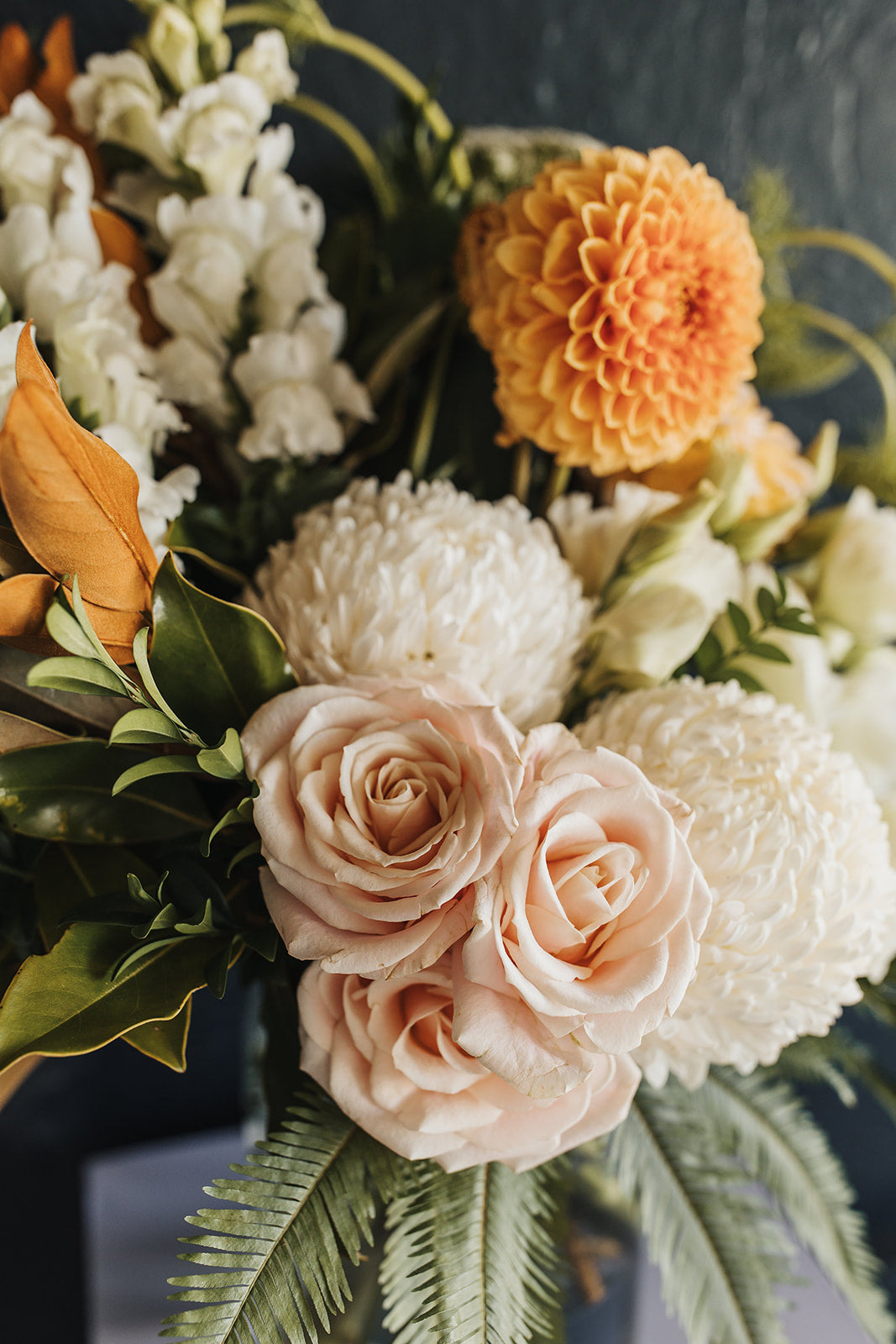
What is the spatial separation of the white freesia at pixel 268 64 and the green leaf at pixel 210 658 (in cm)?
34

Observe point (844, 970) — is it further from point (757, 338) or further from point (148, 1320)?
point (148, 1320)

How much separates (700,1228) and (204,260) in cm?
59

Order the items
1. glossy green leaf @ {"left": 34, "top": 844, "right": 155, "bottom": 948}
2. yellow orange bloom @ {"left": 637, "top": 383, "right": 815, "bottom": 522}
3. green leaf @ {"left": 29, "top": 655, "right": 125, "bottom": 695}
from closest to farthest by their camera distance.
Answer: green leaf @ {"left": 29, "top": 655, "right": 125, "bottom": 695}, glossy green leaf @ {"left": 34, "top": 844, "right": 155, "bottom": 948}, yellow orange bloom @ {"left": 637, "top": 383, "right": 815, "bottom": 522}

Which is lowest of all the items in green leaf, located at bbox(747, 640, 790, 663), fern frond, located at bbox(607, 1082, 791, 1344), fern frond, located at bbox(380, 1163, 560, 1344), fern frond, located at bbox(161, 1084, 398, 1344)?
fern frond, located at bbox(607, 1082, 791, 1344)

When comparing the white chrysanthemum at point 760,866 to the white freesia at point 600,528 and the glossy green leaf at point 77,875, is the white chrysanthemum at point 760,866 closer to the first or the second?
the white freesia at point 600,528

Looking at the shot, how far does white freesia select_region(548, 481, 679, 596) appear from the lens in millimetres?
490

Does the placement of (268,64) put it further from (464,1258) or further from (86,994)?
(464,1258)

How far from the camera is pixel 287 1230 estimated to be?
366 millimetres

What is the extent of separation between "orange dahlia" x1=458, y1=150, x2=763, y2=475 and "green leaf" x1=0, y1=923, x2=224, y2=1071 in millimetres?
312

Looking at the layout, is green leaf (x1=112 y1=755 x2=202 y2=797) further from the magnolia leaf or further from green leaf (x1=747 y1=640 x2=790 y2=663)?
green leaf (x1=747 y1=640 x2=790 y2=663)

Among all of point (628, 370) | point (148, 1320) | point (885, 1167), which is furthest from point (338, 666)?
point (885, 1167)

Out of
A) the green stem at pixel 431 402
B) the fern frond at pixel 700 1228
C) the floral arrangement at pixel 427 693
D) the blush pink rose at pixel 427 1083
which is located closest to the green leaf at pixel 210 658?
the floral arrangement at pixel 427 693

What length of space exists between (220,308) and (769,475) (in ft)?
1.14

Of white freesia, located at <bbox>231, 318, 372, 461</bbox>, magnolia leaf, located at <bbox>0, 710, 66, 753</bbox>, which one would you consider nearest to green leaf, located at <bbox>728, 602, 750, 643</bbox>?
white freesia, located at <bbox>231, 318, 372, 461</bbox>
